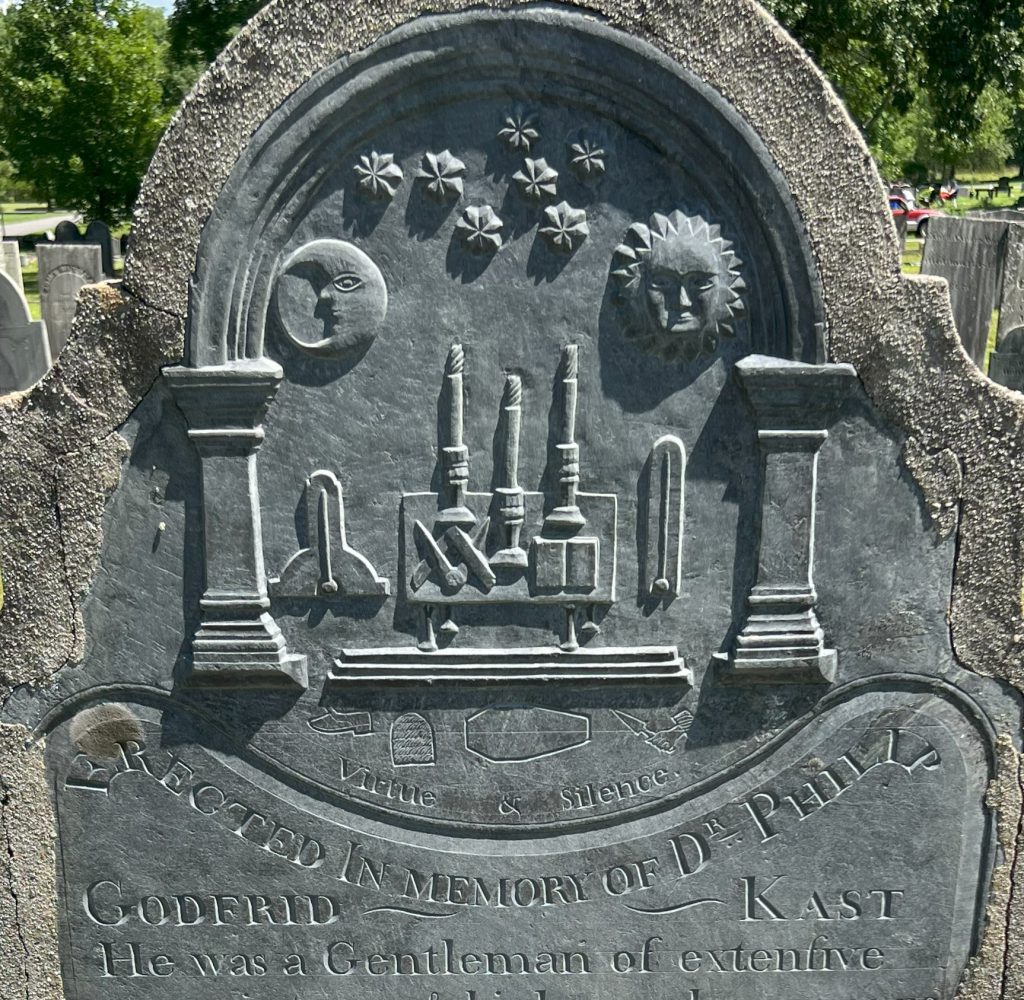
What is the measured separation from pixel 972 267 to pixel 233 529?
27.6 feet

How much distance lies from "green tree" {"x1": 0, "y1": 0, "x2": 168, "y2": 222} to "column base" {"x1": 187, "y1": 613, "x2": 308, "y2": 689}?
18.7 meters

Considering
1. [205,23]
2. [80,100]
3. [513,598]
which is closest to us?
[513,598]

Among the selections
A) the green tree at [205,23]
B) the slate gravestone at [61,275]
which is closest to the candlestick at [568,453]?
the slate gravestone at [61,275]

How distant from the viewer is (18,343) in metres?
8.12

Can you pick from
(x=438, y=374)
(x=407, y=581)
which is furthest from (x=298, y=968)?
(x=438, y=374)

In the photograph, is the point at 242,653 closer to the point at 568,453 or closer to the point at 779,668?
the point at 568,453

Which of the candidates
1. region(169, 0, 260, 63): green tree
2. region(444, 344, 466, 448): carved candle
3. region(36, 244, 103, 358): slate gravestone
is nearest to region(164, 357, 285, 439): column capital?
region(444, 344, 466, 448): carved candle

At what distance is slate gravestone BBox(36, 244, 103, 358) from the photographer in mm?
9594

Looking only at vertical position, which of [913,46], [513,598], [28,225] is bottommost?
[513,598]

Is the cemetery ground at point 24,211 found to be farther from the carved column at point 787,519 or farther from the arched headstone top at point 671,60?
the carved column at point 787,519

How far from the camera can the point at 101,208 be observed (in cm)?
1980

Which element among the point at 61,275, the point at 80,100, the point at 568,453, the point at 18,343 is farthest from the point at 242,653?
the point at 80,100

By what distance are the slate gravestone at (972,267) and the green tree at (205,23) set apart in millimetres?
10616

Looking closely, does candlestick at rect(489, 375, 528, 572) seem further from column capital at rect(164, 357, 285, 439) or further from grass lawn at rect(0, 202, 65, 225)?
grass lawn at rect(0, 202, 65, 225)
